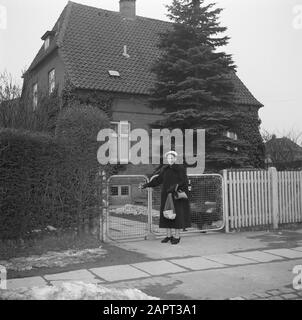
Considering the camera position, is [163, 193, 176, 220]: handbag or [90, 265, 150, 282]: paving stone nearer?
[90, 265, 150, 282]: paving stone

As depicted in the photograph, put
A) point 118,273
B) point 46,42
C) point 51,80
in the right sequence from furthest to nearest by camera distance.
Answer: point 46,42, point 51,80, point 118,273

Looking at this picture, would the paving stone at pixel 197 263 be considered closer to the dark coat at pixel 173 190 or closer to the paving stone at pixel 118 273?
the paving stone at pixel 118 273

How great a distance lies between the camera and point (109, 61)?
23688 mm

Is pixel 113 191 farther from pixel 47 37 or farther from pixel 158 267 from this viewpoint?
pixel 47 37

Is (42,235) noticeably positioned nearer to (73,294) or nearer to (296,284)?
(73,294)

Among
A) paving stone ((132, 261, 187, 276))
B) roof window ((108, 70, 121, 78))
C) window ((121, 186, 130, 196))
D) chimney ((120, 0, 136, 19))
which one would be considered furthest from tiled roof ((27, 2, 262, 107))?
paving stone ((132, 261, 187, 276))

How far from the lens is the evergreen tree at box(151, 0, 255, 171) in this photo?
16.2m

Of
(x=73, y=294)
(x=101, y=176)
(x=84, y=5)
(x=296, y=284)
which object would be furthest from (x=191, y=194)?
(x=84, y=5)

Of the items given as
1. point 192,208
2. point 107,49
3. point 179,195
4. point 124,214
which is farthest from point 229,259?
point 107,49

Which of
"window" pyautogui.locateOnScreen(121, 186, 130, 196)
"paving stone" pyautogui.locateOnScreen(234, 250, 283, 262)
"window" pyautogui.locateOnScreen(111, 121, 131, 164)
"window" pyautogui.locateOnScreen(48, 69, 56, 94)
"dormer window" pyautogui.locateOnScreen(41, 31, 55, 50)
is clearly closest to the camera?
"paving stone" pyautogui.locateOnScreen(234, 250, 283, 262)

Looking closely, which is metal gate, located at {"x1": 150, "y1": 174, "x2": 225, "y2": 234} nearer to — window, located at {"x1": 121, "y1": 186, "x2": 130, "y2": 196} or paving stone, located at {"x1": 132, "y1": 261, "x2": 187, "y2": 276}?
window, located at {"x1": 121, "y1": 186, "x2": 130, "y2": 196}

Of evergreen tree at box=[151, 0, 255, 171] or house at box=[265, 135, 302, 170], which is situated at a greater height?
evergreen tree at box=[151, 0, 255, 171]

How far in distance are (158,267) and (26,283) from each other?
204cm
